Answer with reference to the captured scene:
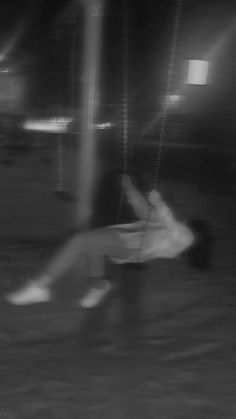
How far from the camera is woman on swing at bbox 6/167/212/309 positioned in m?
3.81

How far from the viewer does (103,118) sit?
40.4 ft

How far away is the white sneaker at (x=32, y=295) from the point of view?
12.4 feet

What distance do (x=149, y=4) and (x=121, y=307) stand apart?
6.99m

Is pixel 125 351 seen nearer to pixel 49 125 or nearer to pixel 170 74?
pixel 170 74

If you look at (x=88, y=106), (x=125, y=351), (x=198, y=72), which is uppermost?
(x=88, y=106)

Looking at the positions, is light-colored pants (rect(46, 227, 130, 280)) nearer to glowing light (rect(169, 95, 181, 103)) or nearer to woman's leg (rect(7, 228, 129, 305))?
woman's leg (rect(7, 228, 129, 305))

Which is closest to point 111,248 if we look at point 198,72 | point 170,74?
point 198,72

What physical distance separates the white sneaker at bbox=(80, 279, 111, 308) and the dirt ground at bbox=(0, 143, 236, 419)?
0.24ft

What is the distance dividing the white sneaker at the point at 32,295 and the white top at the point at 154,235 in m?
0.53

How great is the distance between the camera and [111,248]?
12.7ft

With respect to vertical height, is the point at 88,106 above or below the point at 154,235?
above

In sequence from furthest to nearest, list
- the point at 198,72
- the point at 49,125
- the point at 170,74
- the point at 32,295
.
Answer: the point at 49,125 < the point at 170,74 < the point at 198,72 < the point at 32,295

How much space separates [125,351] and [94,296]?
765mm

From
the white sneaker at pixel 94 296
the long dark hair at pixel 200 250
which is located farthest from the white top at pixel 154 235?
the long dark hair at pixel 200 250
